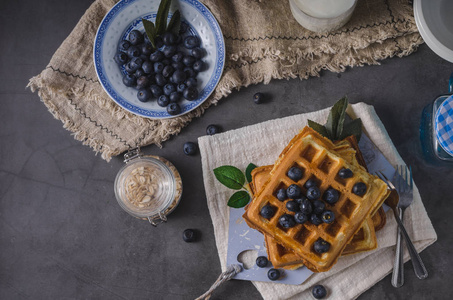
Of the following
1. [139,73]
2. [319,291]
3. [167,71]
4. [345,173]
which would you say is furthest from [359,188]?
[139,73]

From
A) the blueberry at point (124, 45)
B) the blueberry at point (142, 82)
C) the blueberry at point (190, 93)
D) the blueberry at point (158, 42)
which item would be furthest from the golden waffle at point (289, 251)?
the blueberry at point (124, 45)

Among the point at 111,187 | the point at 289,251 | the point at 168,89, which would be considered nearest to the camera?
the point at 289,251

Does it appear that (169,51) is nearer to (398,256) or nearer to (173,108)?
(173,108)

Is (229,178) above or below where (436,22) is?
below

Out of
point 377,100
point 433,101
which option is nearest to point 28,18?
point 377,100

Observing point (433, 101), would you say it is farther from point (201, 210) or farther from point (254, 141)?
point (201, 210)

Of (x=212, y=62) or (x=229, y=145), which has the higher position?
(x=212, y=62)
